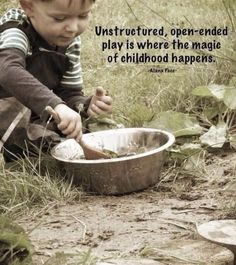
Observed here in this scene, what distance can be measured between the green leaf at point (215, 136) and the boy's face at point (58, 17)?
0.72 m

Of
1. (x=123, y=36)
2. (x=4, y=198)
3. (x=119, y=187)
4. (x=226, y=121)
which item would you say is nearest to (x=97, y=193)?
(x=119, y=187)

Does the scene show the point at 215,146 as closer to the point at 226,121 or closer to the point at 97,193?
the point at 226,121

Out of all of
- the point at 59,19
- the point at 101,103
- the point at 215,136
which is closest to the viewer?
the point at 59,19

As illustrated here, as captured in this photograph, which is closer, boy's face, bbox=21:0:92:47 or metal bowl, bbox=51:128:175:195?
metal bowl, bbox=51:128:175:195

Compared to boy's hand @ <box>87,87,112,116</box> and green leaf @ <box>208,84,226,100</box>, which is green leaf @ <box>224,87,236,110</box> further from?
boy's hand @ <box>87,87,112,116</box>

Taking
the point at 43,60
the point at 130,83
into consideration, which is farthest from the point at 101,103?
the point at 130,83

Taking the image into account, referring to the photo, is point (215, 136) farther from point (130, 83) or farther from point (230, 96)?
point (130, 83)

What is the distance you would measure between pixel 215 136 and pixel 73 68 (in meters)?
0.70

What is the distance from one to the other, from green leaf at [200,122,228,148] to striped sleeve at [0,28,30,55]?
0.85 metres

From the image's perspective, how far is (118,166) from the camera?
2674mm

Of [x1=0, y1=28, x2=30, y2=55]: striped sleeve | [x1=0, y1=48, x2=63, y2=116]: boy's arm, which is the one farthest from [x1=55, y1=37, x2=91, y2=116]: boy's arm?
[x1=0, y1=48, x2=63, y2=116]: boy's arm

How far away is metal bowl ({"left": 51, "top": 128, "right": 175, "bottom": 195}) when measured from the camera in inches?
105

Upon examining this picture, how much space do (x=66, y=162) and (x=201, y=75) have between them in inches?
45.1

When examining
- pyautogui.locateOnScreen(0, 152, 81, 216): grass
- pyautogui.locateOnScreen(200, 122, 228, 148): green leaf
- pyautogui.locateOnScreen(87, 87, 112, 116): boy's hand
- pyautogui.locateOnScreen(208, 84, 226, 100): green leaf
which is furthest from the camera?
pyautogui.locateOnScreen(208, 84, 226, 100): green leaf
